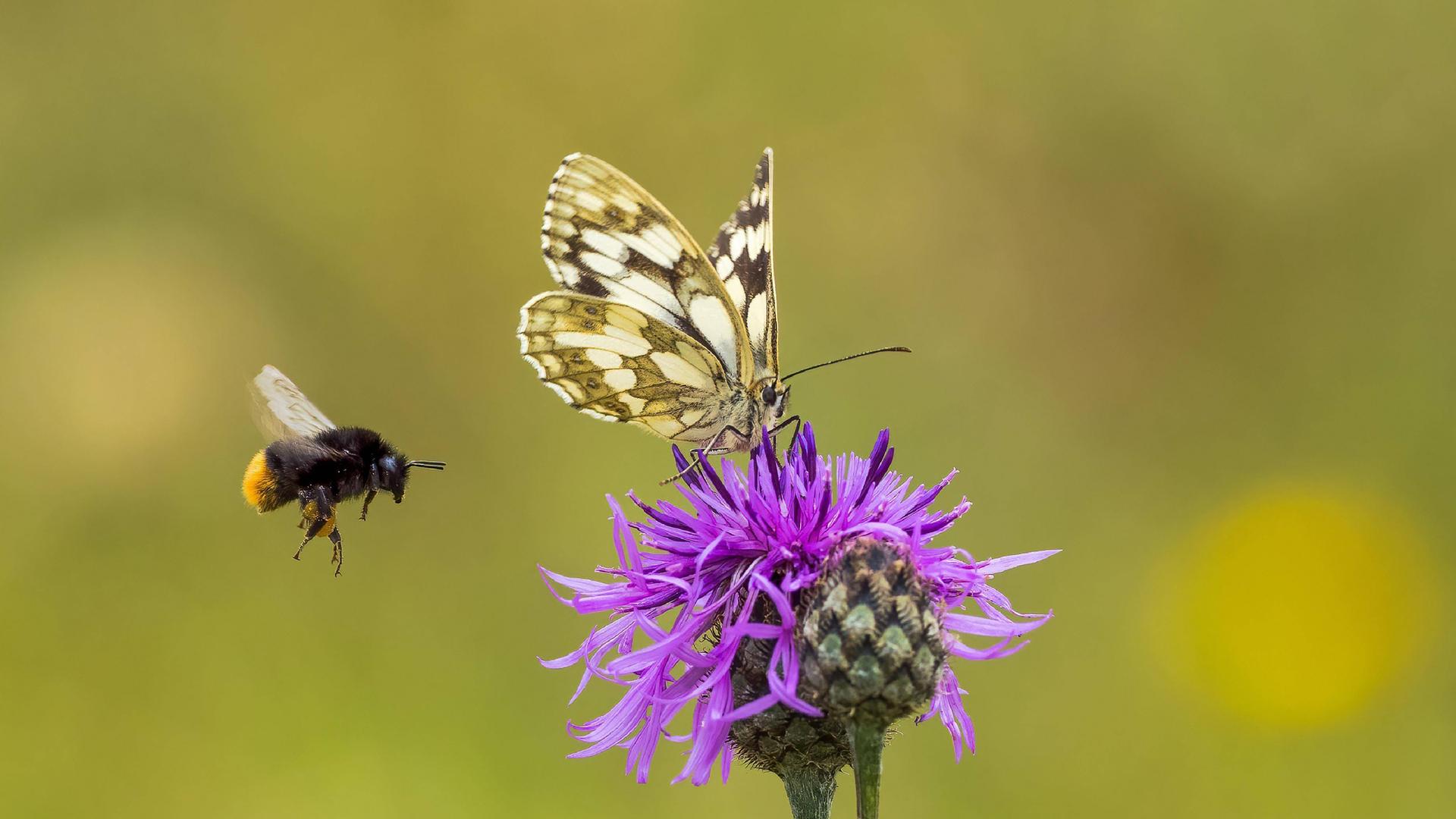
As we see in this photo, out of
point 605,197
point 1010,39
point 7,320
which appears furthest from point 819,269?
point 7,320

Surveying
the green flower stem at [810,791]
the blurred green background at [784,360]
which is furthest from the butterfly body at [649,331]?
the blurred green background at [784,360]

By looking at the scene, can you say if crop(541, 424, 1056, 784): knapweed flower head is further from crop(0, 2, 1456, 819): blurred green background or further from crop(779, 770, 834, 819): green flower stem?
crop(0, 2, 1456, 819): blurred green background

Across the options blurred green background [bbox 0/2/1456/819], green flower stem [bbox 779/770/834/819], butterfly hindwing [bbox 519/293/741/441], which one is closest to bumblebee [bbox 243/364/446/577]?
butterfly hindwing [bbox 519/293/741/441]

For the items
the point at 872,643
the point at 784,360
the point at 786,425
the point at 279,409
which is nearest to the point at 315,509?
the point at 279,409

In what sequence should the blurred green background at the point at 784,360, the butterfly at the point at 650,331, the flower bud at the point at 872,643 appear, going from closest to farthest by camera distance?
the flower bud at the point at 872,643 → the butterfly at the point at 650,331 → the blurred green background at the point at 784,360

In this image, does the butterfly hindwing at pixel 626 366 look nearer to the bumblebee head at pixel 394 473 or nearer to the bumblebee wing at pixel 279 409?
the bumblebee head at pixel 394 473

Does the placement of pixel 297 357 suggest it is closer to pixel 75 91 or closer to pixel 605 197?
pixel 75 91

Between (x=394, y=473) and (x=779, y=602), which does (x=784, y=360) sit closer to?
(x=394, y=473)
